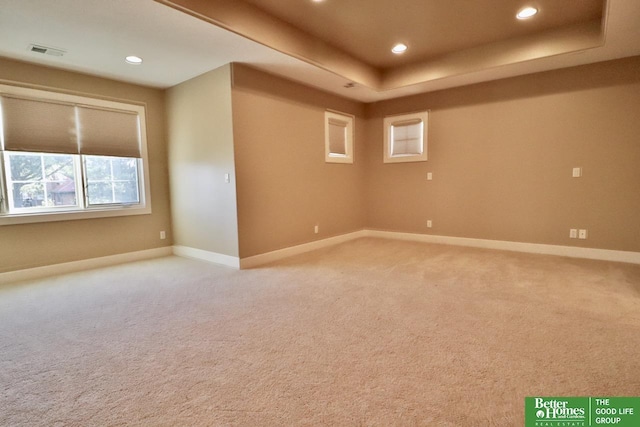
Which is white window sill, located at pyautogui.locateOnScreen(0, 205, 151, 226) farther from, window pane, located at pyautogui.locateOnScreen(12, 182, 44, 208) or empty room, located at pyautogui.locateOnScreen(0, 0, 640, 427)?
window pane, located at pyautogui.locateOnScreen(12, 182, 44, 208)

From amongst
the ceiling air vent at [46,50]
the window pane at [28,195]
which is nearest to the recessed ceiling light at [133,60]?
the ceiling air vent at [46,50]

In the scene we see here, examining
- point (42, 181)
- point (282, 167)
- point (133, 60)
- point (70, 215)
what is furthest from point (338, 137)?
point (42, 181)

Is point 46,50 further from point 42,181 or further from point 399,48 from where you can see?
point 399,48

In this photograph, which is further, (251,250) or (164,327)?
(251,250)

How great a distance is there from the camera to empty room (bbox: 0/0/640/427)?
170 cm

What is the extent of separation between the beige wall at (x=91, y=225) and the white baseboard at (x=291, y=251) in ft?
5.87

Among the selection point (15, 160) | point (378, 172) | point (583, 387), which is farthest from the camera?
point (378, 172)

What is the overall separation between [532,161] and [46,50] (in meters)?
6.30

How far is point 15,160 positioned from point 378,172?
5.37 meters

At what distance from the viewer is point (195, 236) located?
15.1 feet

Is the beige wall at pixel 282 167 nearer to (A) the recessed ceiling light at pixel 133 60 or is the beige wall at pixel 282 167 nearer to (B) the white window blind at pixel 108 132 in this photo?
(A) the recessed ceiling light at pixel 133 60

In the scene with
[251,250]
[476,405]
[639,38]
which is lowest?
[476,405]

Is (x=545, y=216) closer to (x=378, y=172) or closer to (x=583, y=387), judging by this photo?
(x=378, y=172)

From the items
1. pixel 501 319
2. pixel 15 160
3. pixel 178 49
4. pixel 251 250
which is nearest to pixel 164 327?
pixel 251 250
